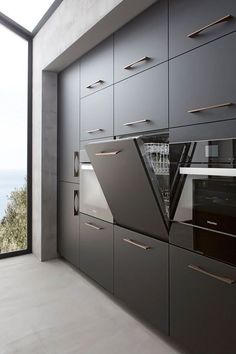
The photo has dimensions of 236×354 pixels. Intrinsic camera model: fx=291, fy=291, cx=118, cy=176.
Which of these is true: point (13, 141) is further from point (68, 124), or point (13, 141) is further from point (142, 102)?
point (142, 102)

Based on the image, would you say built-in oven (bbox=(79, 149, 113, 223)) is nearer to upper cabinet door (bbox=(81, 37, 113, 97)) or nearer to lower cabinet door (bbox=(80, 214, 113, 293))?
lower cabinet door (bbox=(80, 214, 113, 293))

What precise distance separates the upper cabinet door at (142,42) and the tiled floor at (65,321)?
1869mm

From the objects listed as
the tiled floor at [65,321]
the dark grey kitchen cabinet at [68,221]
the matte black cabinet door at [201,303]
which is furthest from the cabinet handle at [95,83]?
the tiled floor at [65,321]

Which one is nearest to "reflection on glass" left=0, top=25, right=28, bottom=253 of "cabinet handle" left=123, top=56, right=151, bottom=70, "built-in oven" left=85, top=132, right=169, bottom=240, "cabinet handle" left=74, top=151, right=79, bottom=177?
"cabinet handle" left=74, top=151, right=79, bottom=177

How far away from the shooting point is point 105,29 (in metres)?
2.32

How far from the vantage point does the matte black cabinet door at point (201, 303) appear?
1505 mm

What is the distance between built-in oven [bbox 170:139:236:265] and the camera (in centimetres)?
147

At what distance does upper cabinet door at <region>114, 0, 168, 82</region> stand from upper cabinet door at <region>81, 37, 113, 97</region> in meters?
0.10

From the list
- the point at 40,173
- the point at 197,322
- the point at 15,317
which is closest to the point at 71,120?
the point at 40,173

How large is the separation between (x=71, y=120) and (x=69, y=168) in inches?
20.9

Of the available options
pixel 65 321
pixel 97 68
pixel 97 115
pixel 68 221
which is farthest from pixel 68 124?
pixel 65 321

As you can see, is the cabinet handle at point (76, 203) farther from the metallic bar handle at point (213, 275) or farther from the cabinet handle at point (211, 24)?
the cabinet handle at point (211, 24)

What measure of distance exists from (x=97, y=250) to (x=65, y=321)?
664 millimetres

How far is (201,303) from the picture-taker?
1653 millimetres
